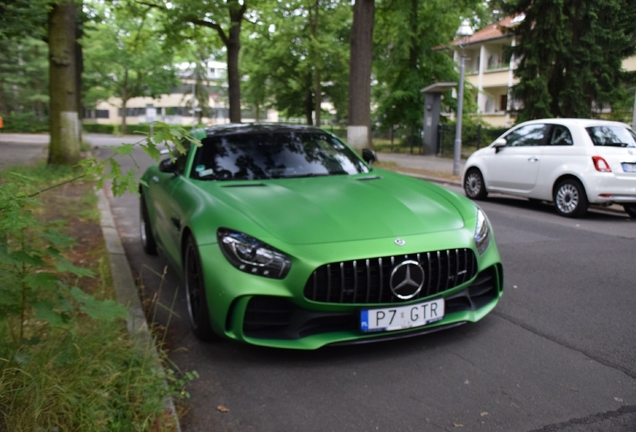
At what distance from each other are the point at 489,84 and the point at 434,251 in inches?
1767

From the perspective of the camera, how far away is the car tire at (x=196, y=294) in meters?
3.74

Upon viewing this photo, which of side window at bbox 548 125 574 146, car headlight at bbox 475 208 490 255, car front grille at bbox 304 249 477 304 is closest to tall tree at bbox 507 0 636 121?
side window at bbox 548 125 574 146

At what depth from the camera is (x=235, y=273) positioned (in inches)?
137

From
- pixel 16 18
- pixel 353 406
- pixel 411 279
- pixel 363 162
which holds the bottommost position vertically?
pixel 353 406

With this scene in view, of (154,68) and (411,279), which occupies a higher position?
(154,68)

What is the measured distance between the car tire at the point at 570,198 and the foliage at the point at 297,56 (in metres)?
17.2

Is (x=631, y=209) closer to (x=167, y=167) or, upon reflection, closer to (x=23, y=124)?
(x=167, y=167)

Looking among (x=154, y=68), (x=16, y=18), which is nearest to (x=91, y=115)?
(x=154, y=68)

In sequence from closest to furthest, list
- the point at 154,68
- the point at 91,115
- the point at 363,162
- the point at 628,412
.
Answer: the point at 628,412
the point at 363,162
the point at 154,68
the point at 91,115

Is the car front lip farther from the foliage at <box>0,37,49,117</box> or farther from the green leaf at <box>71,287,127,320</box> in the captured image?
the foliage at <box>0,37,49,117</box>

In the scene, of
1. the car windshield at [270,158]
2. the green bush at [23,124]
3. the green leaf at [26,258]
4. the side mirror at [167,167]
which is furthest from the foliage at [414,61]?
the green bush at [23,124]

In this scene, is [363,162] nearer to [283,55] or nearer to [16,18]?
[16,18]

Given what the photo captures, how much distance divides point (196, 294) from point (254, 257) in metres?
0.74

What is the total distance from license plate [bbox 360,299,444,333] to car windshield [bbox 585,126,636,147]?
742 centimetres
